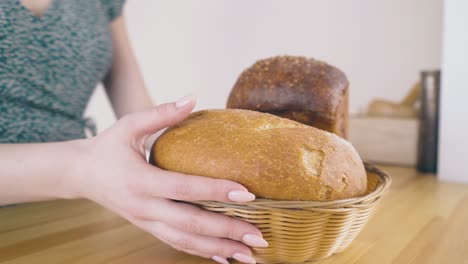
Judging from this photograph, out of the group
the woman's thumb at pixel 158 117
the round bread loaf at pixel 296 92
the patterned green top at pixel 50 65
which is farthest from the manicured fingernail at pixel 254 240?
the patterned green top at pixel 50 65

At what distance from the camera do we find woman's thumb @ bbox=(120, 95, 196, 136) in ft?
1.79

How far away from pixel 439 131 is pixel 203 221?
102 cm

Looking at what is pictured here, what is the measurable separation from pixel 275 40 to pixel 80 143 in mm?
1685

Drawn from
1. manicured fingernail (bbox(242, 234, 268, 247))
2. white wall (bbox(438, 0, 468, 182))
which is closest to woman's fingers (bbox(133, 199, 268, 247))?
manicured fingernail (bbox(242, 234, 268, 247))

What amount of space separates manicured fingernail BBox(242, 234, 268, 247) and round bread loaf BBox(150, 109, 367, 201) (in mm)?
49

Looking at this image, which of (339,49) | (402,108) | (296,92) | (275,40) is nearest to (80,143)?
(296,92)

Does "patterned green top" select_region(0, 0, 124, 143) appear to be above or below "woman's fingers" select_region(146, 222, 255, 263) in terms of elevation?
above

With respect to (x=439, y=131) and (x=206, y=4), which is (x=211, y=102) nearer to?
(x=206, y=4)

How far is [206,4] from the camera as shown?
7.45 feet

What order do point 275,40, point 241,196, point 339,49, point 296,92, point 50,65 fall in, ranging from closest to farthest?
point 241,196 < point 296,92 < point 50,65 < point 339,49 < point 275,40

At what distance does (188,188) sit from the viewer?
1.57 ft

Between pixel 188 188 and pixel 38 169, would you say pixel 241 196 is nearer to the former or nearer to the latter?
pixel 188 188

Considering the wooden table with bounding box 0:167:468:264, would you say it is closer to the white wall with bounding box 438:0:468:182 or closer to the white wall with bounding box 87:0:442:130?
the white wall with bounding box 438:0:468:182

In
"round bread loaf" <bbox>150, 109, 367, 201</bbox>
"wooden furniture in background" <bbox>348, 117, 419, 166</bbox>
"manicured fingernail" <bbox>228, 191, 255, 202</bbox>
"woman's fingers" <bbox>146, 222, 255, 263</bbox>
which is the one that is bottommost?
"wooden furniture in background" <bbox>348, 117, 419, 166</bbox>
